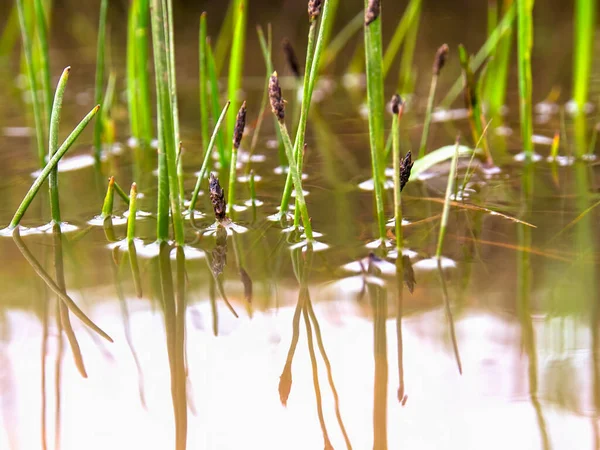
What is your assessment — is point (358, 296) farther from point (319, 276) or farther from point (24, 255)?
point (24, 255)

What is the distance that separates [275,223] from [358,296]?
281mm

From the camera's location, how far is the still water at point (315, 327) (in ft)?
1.76

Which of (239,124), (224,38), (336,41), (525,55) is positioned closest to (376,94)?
(239,124)

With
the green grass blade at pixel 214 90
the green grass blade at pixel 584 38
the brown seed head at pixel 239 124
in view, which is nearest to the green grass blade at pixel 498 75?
the green grass blade at pixel 584 38

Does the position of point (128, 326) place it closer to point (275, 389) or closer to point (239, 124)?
point (275, 389)

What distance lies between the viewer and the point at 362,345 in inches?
25.5

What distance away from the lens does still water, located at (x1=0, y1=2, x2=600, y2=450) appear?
1.76 feet

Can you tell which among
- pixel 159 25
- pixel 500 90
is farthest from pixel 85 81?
pixel 159 25

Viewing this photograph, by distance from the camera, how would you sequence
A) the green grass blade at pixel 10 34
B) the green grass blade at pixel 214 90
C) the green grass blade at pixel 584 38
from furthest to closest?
the green grass blade at pixel 10 34
the green grass blade at pixel 584 38
the green grass blade at pixel 214 90

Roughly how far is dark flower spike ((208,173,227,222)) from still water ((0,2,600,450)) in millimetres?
32

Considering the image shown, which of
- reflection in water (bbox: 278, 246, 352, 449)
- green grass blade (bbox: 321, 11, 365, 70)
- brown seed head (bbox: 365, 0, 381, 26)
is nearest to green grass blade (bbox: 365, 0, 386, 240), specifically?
brown seed head (bbox: 365, 0, 381, 26)

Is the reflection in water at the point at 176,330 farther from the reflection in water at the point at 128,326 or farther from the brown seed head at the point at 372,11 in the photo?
the brown seed head at the point at 372,11

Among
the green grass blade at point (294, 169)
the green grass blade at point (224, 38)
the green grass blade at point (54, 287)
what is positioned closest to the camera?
the green grass blade at point (54, 287)

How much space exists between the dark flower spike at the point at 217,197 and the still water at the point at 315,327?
1.2 inches
